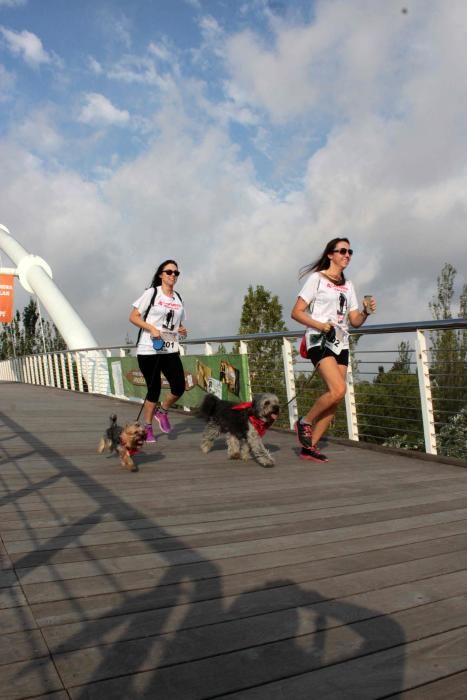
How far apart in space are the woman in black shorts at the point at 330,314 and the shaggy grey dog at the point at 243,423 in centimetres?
45

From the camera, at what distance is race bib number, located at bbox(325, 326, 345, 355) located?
494 cm

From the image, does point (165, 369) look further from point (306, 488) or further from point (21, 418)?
point (21, 418)

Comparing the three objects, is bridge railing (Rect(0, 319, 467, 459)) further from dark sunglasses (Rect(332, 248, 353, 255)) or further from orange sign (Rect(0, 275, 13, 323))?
orange sign (Rect(0, 275, 13, 323))

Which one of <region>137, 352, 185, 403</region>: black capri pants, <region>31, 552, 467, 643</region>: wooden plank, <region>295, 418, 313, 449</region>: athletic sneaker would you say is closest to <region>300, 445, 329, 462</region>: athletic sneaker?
<region>295, 418, 313, 449</region>: athletic sneaker

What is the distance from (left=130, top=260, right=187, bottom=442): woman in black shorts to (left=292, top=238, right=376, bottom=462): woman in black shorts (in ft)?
5.15

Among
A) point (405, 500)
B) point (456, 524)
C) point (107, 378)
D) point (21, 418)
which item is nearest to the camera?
point (456, 524)

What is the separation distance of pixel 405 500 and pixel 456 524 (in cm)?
57

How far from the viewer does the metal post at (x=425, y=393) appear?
5363 mm

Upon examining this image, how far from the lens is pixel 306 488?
4.22m

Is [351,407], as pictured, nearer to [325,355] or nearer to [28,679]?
[325,355]

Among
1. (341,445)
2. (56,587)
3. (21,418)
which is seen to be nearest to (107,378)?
(21,418)

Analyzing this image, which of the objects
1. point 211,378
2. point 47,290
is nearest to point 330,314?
point 211,378

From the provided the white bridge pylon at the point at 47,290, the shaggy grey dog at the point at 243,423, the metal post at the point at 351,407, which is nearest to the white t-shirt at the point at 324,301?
the shaggy grey dog at the point at 243,423

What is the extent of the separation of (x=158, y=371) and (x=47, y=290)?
1276 inches
